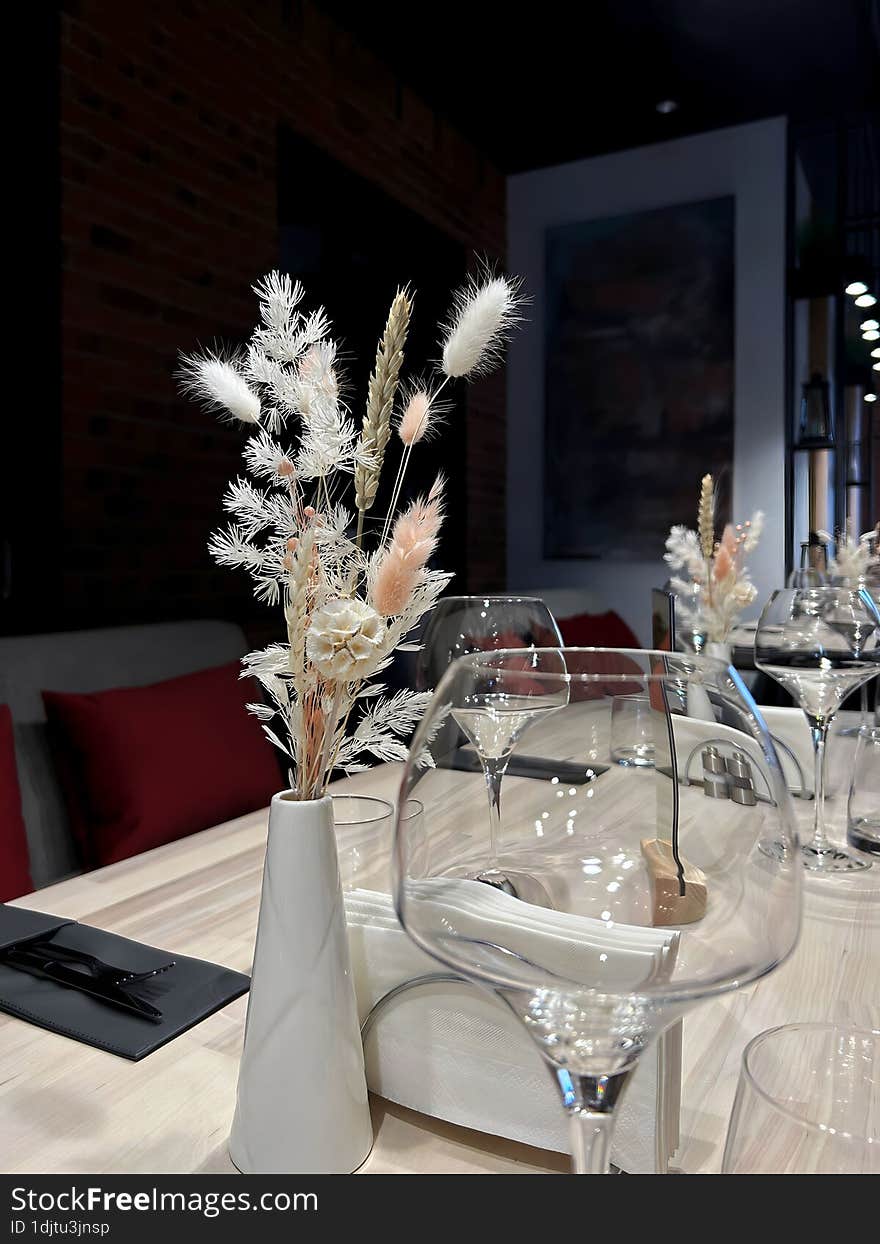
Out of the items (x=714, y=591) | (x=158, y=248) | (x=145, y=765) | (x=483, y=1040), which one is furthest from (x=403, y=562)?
(x=158, y=248)

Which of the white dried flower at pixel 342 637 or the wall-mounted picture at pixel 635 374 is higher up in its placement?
the wall-mounted picture at pixel 635 374

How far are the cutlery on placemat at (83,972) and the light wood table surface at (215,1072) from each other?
0.05 meters

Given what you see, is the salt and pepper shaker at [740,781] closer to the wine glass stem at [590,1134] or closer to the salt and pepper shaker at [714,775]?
the salt and pepper shaker at [714,775]

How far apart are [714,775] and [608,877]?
9cm

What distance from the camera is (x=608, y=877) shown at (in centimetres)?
43

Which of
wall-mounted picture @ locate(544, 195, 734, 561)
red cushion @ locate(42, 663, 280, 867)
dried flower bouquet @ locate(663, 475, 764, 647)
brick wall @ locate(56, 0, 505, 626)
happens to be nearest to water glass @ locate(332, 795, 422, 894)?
dried flower bouquet @ locate(663, 475, 764, 647)

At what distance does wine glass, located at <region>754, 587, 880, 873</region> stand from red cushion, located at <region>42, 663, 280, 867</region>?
114 centimetres

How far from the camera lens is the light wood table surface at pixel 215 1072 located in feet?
1.73

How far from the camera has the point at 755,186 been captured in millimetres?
4809

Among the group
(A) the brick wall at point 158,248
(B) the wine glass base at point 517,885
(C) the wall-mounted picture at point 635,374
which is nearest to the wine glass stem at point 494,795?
(B) the wine glass base at point 517,885

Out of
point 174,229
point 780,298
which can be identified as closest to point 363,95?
point 174,229

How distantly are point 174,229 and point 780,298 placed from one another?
324cm

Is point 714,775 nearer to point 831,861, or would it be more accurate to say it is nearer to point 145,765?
point 831,861

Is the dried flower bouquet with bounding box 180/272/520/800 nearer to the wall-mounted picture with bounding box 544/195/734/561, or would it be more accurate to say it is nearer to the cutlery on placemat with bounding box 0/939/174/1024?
the cutlery on placemat with bounding box 0/939/174/1024
